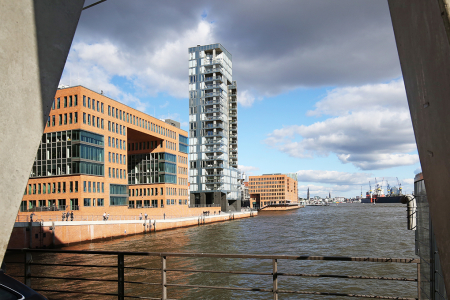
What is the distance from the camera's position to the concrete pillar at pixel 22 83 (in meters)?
3.90

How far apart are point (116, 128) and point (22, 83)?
68088mm

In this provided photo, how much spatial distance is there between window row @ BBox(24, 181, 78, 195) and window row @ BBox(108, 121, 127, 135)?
13308 millimetres

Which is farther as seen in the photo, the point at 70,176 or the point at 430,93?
the point at 70,176

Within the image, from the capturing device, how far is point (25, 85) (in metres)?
4.04

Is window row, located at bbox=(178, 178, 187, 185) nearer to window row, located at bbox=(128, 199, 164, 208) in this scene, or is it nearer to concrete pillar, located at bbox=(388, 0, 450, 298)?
window row, located at bbox=(128, 199, 164, 208)

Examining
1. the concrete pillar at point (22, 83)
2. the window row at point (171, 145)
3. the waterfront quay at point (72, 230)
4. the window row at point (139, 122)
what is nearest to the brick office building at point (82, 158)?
the window row at point (139, 122)

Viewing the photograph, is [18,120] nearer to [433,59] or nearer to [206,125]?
[433,59]

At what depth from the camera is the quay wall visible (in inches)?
1439

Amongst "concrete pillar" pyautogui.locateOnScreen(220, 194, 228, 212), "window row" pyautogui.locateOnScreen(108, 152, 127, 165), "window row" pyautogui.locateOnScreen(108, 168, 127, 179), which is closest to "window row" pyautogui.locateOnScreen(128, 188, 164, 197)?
"window row" pyautogui.locateOnScreen(108, 168, 127, 179)

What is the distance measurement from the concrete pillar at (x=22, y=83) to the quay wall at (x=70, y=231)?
35.5 metres

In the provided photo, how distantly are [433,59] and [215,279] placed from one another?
65.7ft

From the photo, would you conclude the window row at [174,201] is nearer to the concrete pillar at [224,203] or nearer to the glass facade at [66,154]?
the concrete pillar at [224,203]

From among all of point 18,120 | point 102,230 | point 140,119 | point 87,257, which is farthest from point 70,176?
point 18,120

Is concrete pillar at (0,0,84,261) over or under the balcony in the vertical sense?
under
